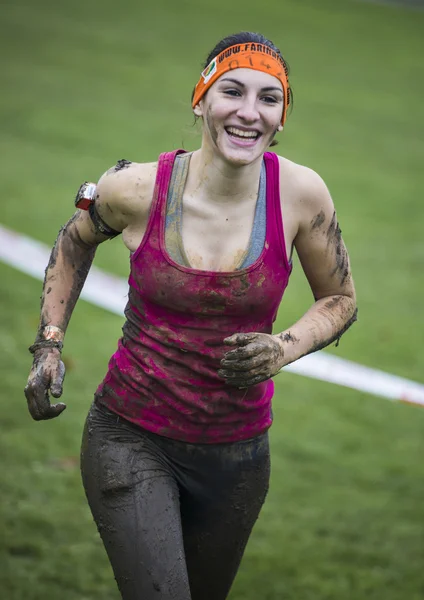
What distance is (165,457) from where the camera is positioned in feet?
11.9

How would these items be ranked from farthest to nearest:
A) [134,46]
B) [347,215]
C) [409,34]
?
[409,34], [134,46], [347,215]

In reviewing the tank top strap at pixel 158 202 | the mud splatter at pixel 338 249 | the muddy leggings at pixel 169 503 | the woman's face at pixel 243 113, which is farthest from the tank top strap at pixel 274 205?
the muddy leggings at pixel 169 503

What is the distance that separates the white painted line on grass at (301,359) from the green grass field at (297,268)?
0.34 feet

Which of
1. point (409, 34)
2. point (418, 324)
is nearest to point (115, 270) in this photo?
point (418, 324)

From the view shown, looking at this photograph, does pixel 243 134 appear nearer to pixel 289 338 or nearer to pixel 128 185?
pixel 128 185

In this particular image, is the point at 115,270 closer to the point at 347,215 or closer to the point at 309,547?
the point at 347,215

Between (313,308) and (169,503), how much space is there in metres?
0.84

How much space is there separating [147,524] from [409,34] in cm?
1786

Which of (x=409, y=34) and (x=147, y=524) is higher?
(x=409, y=34)

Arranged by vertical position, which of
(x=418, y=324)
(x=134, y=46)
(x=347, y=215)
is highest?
(x=134, y=46)

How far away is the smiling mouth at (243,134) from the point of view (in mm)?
3469

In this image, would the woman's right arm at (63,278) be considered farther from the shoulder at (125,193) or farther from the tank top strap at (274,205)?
the tank top strap at (274,205)

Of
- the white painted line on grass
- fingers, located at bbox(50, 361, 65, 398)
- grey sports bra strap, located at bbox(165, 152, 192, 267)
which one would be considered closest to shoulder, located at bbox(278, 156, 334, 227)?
grey sports bra strap, located at bbox(165, 152, 192, 267)

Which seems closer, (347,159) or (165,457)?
(165,457)
